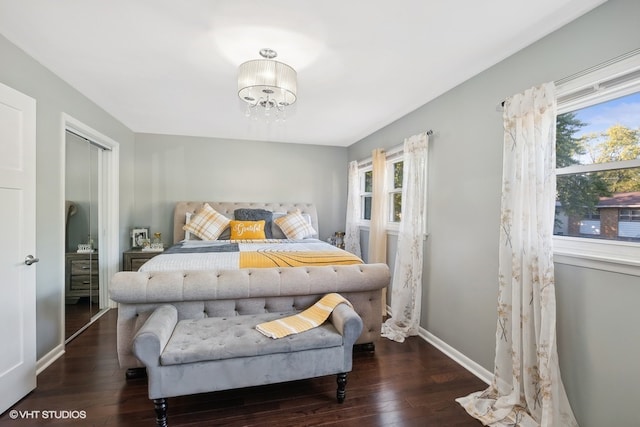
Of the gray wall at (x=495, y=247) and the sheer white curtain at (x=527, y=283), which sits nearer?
the gray wall at (x=495, y=247)

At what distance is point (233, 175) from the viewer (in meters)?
4.81

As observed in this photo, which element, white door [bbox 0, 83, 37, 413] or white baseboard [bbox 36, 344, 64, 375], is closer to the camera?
white door [bbox 0, 83, 37, 413]

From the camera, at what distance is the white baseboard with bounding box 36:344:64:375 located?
2.31m

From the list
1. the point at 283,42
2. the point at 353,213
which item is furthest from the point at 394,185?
the point at 283,42

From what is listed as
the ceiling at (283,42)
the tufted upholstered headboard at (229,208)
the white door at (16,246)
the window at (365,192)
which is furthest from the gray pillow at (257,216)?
the white door at (16,246)

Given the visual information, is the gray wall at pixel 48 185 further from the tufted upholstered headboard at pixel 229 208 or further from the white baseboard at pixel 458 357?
the white baseboard at pixel 458 357

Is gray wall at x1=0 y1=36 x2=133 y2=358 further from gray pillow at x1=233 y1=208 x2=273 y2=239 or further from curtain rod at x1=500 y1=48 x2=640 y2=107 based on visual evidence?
curtain rod at x1=500 y1=48 x2=640 y2=107

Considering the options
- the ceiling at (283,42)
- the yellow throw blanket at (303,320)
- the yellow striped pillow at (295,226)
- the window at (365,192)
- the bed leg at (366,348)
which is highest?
the ceiling at (283,42)

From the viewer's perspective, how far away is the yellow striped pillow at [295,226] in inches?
171

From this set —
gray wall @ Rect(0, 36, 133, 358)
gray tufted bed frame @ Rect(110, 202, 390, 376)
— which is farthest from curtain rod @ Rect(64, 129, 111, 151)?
gray tufted bed frame @ Rect(110, 202, 390, 376)

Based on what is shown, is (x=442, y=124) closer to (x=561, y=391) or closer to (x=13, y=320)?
(x=561, y=391)

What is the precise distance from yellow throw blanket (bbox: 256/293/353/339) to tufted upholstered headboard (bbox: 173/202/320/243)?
263 cm

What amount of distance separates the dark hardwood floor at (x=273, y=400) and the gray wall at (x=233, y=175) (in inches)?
102

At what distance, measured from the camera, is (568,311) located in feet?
5.66
